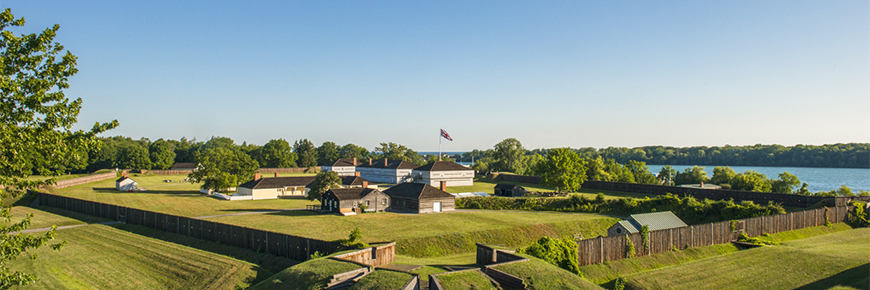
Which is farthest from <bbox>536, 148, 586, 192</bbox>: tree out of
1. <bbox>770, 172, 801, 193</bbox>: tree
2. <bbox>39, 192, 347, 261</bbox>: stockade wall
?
<bbox>39, 192, 347, 261</bbox>: stockade wall

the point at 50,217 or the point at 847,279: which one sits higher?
the point at 847,279

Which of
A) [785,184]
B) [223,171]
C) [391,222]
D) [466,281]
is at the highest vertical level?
[223,171]

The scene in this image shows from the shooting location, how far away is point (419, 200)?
47.4 m

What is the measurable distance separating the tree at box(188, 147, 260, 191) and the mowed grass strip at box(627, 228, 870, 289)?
5872cm

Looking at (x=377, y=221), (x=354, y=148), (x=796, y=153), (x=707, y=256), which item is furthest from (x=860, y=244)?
(x=796, y=153)

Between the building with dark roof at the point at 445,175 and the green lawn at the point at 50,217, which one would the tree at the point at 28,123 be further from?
the building with dark roof at the point at 445,175

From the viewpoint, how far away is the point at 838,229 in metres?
35.8

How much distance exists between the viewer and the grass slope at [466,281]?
14.9m

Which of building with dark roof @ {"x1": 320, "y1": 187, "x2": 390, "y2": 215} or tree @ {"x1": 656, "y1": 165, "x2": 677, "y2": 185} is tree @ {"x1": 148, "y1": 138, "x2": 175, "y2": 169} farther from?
tree @ {"x1": 656, "y1": 165, "x2": 677, "y2": 185}

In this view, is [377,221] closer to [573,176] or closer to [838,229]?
[573,176]

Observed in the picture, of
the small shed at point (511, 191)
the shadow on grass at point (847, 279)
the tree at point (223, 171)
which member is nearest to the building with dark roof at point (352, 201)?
the small shed at point (511, 191)

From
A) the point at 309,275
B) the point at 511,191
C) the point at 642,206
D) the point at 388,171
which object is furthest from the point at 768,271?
the point at 388,171

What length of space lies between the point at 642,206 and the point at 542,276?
3514 cm

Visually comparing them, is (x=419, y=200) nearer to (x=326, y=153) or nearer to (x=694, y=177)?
(x=694, y=177)
